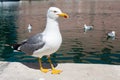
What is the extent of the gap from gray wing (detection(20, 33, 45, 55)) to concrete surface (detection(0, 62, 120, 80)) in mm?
647

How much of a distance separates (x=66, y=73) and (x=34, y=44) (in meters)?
1.43

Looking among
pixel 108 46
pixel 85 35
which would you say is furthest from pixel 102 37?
pixel 108 46

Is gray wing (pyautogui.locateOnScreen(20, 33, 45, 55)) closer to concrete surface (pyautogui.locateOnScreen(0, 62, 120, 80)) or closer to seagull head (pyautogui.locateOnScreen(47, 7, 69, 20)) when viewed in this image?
concrete surface (pyautogui.locateOnScreen(0, 62, 120, 80))

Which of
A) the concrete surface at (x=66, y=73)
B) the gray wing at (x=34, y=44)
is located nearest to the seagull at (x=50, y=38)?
the gray wing at (x=34, y=44)

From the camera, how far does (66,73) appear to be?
31.7ft

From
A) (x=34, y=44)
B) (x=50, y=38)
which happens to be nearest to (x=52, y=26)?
(x=50, y=38)

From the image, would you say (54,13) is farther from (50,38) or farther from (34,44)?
(34,44)

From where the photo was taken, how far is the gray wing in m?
9.72

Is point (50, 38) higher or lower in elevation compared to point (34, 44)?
higher

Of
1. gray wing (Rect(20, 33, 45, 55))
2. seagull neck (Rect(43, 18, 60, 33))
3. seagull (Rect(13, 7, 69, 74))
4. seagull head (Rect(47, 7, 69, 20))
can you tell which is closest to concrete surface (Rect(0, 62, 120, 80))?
seagull (Rect(13, 7, 69, 74))

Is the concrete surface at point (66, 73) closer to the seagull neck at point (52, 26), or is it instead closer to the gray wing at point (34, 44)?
the gray wing at point (34, 44)

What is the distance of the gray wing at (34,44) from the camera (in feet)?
31.9

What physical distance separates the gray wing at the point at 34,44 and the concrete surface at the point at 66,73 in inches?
25.5

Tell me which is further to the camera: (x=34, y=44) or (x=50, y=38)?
(x=34, y=44)
